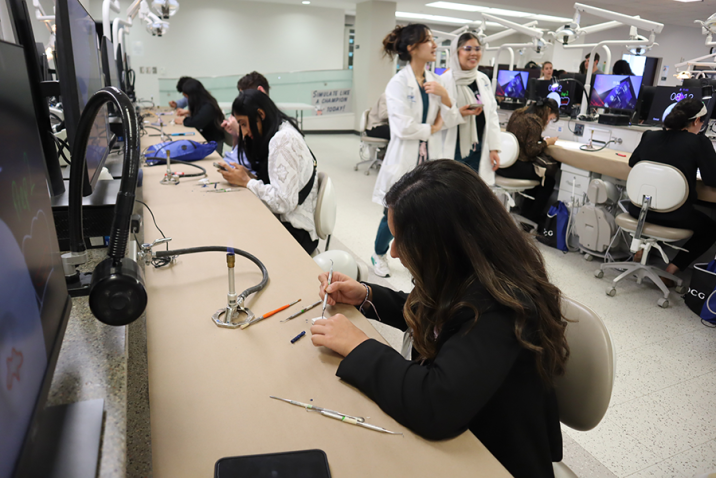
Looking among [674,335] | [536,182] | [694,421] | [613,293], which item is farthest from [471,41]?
[694,421]

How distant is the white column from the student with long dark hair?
6316 mm

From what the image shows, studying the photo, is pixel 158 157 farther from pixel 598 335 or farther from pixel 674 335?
pixel 674 335

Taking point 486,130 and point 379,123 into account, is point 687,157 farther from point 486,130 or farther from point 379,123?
point 379,123

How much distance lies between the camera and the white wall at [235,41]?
845 centimetres

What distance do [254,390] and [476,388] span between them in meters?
0.38

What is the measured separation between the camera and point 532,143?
358 cm

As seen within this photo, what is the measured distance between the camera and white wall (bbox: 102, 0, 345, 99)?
845cm

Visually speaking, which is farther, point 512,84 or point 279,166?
point 512,84

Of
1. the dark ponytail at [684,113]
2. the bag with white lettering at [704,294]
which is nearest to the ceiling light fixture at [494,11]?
the dark ponytail at [684,113]

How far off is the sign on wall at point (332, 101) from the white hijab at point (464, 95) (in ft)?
19.7

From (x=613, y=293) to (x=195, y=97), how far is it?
145 inches

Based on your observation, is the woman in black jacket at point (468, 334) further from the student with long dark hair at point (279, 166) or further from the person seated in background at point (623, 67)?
the person seated in background at point (623, 67)

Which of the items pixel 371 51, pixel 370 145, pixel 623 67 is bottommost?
pixel 370 145

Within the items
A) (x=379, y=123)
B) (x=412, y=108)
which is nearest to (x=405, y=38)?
(x=412, y=108)
